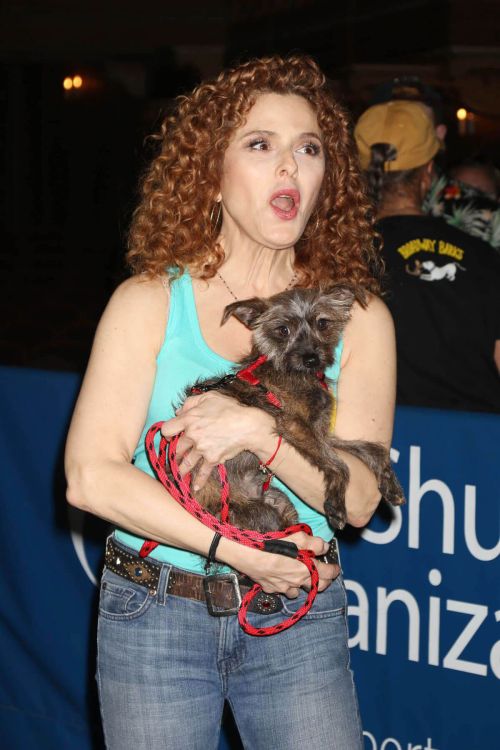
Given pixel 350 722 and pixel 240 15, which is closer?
pixel 350 722

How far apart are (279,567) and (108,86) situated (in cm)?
2279

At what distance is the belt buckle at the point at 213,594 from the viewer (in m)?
2.16

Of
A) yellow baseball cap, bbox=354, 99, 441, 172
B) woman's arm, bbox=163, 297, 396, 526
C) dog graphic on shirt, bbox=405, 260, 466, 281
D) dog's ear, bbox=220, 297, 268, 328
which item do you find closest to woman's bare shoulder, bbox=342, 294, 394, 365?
woman's arm, bbox=163, 297, 396, 526

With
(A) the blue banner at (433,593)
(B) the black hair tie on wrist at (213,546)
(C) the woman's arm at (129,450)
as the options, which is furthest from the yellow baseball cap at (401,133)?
(B) the black hair tie on wrist at (213,546)

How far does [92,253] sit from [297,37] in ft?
26.7

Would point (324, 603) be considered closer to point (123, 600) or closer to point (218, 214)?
point (123, 600)

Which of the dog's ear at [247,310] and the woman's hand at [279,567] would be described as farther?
the dog's ear at [247,310]

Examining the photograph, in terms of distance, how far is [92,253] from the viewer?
22375 mm

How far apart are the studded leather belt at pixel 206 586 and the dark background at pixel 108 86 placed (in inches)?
329

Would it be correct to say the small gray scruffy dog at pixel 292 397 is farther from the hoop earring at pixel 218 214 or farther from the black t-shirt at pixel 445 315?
the black t-shirt at pixel 445 315

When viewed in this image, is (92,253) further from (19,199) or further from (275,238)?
(275,238)

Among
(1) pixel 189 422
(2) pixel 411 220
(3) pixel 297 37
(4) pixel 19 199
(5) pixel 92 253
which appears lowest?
(1) pixel 189 422

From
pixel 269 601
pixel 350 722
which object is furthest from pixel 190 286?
pixel 350 722

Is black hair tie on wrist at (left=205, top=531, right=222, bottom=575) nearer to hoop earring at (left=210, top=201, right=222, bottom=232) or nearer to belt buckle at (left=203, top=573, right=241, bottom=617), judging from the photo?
belt buckle at (left=203, top=573, right=241, bottom=617)
